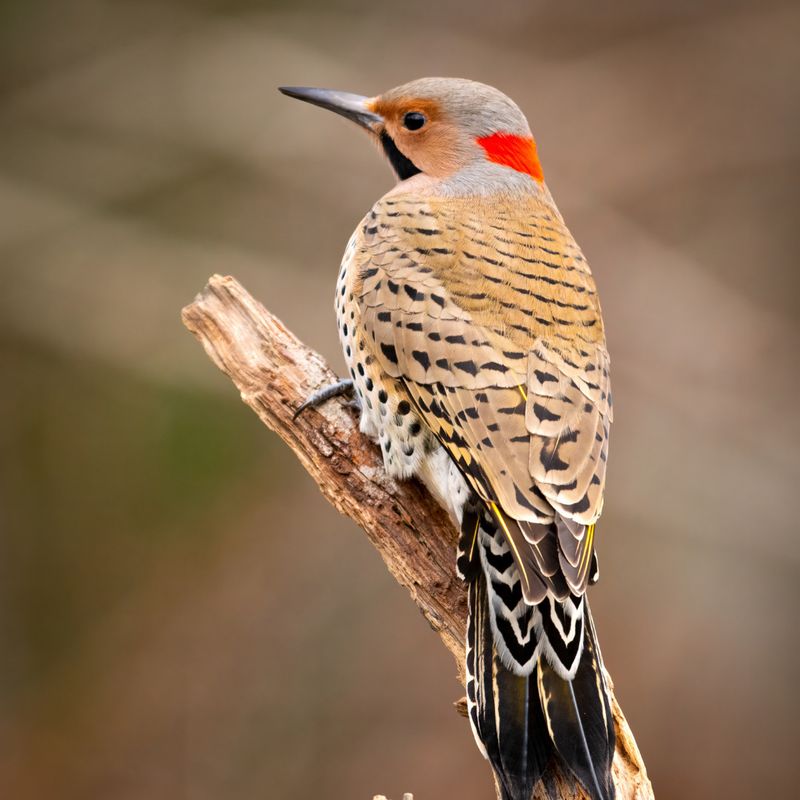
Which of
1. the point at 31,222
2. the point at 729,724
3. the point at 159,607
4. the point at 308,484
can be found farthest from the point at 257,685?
the point at 31,222

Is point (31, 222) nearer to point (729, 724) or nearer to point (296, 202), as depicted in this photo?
point (296, 202)

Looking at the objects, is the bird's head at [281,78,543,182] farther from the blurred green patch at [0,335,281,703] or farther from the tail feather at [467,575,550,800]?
the blurred green patch at [0,335,281,703]

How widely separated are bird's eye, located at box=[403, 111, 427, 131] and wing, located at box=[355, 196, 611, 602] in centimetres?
36

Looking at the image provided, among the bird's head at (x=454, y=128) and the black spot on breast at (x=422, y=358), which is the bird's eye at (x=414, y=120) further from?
the black spot on breast at (x=422, y=358)

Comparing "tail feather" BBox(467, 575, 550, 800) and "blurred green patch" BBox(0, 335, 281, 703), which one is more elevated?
"blurred green patch" BBox(0, 335, 281, 703)

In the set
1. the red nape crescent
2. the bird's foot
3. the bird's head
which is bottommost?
the bird's foot

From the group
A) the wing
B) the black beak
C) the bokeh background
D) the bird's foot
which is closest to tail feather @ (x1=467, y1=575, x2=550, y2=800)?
the wing

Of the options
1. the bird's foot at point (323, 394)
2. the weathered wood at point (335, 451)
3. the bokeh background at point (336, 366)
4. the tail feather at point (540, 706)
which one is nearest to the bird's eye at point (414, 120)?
the weathered wood at point (335, 451)

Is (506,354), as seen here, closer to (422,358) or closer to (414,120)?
(422,358)

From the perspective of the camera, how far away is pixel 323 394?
3201mm

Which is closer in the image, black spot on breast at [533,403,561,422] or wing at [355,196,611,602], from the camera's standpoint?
wing at [355,196,611,602]

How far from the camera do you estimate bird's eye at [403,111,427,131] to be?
11.6ft

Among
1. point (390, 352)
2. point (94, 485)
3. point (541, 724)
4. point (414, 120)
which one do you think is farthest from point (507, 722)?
point (94, 485)

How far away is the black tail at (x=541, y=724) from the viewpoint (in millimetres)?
2445
